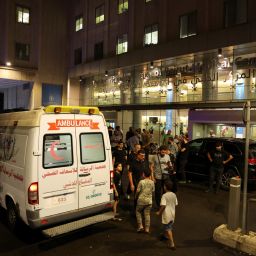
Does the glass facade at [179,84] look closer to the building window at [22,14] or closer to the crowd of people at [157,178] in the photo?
the crowd of people at [157,178]

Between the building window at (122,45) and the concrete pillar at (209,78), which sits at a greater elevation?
the building window at (122,45)

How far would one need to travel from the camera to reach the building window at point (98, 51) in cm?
2781

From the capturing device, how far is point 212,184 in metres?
10.3

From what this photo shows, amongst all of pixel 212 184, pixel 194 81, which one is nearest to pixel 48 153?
pixel 212 184

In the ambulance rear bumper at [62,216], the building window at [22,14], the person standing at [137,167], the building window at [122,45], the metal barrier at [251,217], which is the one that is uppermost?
the building window at [22,14]

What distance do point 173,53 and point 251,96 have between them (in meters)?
5.57

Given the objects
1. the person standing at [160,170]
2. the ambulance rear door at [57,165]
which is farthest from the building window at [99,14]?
the ambulance rear door at [57,165]

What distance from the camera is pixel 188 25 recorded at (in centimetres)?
2000

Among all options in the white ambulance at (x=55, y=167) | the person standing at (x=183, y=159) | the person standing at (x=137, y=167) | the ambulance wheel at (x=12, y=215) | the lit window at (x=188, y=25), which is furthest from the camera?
the lit window at (x=188, y=25)

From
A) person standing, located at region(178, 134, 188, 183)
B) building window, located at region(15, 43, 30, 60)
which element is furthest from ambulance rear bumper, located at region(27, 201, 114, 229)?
building window, located at region(15, 43, 30, 60)

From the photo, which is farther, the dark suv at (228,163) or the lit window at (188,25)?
the lit window at (188,25)

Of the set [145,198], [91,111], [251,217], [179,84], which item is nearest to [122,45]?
[179,84]

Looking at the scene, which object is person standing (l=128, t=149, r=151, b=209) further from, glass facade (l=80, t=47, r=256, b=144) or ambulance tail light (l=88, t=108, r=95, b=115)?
glass facade (l=80, t=47, r=256, b=144)

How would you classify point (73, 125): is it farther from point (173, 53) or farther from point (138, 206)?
point (173, 53)
